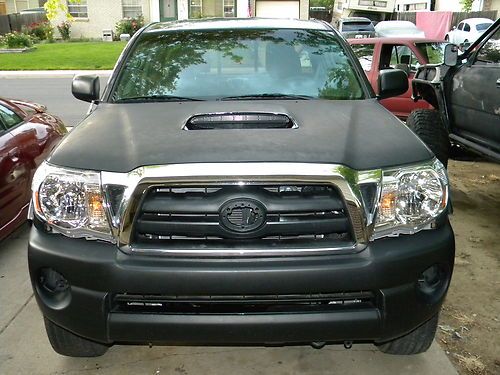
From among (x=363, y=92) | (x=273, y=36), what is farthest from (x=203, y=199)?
(x=273, y=36)

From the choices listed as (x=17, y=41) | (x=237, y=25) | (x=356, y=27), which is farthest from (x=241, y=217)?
(x=17, y=41)

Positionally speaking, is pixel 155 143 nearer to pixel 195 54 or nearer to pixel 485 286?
pixel 195 54

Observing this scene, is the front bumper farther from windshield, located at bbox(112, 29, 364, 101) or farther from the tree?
the tree

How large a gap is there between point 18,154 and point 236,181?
9.16 feet

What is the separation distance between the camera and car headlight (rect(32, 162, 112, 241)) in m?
2.31

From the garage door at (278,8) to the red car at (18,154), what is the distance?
82.3 ft

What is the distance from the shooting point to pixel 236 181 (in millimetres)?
2227

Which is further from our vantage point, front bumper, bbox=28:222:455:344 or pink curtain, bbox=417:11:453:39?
pink curtain, bbox=417:11:453:39

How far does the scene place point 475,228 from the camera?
4742 millimetres

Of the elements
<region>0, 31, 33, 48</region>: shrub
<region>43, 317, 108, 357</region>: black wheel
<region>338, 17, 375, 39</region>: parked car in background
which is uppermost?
<region>338, 17, 375, 39</region>: parked car in background

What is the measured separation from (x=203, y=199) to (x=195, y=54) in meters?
1.69

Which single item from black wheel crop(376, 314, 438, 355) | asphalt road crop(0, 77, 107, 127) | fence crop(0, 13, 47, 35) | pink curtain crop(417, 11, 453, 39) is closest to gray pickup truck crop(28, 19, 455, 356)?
black wheel crop(376, 314, 438, 355)

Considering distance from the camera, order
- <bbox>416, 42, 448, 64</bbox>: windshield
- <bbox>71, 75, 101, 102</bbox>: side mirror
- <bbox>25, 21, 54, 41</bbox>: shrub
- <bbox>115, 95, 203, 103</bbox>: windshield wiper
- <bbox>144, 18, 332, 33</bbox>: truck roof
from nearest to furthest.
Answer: <bbox>115, 95, 203, 103</bbox>: windshield wiper < <bbox>71, 75, 101, 102</bbox>: side mirror < <bbox>144, 18, 332, 33</bbox>: truck roof < <bbox>416, 42, 448, 64</bbox>: windshield < <bbox>25, 21, 54, 41</bbox>: shrub

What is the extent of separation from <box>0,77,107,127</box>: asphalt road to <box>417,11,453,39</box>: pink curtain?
1804 centimetres
